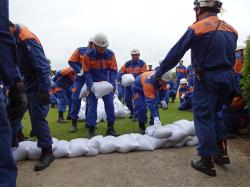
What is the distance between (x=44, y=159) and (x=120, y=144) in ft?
3.67

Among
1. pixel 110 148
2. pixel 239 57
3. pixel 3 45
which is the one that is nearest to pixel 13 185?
pixel 3 45

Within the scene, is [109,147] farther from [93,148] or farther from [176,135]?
[176,135]

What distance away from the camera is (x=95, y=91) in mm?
5660

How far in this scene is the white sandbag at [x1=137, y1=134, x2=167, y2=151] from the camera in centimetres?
465

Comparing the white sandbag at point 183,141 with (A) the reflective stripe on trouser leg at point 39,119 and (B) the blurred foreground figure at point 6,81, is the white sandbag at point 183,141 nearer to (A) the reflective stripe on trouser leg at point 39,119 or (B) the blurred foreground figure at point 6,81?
(A) the reflective stripe on trouser leg at point 39,119

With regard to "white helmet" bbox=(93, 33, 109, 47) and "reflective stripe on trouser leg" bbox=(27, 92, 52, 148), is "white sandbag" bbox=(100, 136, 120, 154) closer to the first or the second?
"reflective stripe on trouser leg" bbox=(27, 92, 52, 148)

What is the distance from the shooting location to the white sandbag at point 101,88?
5.61 m

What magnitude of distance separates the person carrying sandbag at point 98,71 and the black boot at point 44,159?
146 centimetres

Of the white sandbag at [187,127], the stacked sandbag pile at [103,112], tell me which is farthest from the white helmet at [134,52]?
the white sandbag at [187,127]

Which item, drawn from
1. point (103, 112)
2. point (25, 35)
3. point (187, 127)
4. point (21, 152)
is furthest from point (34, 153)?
point (103, 112)

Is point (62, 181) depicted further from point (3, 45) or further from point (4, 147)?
point (3, 45)

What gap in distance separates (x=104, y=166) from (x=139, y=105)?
7.26ft

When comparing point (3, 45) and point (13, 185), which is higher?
point (3, 45)

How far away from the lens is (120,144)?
4.60 metres
